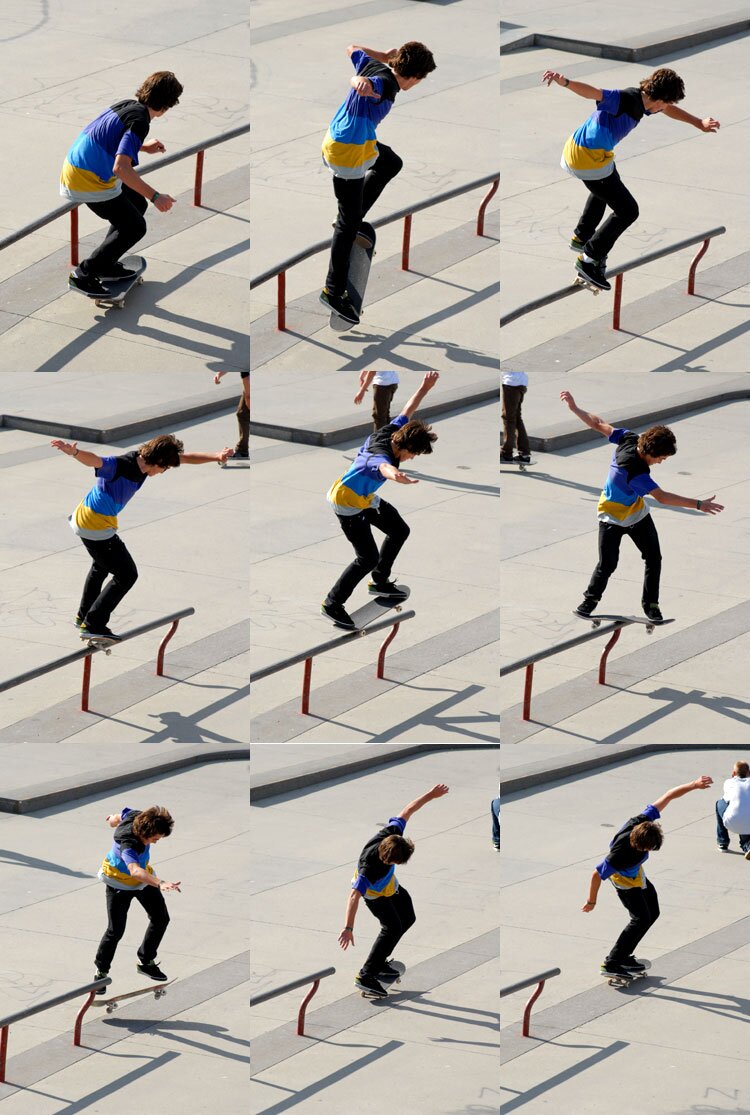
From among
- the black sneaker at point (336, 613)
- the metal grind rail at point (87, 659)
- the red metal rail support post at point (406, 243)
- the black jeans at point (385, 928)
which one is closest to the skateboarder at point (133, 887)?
the metal grind rail at point (87, 659)

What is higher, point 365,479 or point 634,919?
point 365,479

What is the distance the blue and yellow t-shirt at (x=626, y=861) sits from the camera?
42.1ft

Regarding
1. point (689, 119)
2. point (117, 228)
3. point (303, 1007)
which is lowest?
point (303, 1007)

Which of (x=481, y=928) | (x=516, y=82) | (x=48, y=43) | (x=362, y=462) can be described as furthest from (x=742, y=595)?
(x=48, y=43)

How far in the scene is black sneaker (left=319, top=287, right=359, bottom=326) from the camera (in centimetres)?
1164

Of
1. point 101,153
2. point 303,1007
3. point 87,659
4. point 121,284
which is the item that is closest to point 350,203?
point 101,153

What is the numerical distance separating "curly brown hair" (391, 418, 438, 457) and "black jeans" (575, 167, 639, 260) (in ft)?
6.11

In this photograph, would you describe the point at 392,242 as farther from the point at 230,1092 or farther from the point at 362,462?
the point at 230,1092

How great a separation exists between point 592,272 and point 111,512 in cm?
351

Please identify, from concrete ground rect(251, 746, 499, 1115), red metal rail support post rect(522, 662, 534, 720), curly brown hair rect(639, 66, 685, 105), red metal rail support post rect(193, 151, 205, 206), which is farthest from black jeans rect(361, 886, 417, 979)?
curly brown hair rect(639, 66, 685, 105)

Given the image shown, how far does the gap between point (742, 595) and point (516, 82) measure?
5566mm

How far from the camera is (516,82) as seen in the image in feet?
55.8

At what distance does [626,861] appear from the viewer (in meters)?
12.8

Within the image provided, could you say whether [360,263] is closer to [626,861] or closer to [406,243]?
[406,243]
